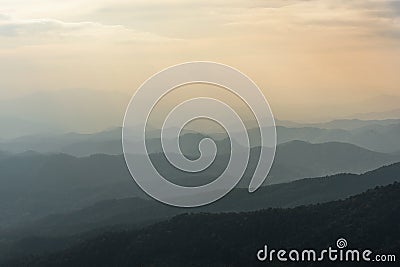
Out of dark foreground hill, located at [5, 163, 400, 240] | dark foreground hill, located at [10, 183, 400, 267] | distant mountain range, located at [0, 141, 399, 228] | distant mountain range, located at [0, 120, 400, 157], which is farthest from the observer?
distant mountain range, located at [0, 141, 399, 228]

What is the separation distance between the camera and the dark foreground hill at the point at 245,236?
22.1 feet

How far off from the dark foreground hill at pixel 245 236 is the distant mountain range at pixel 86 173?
1659mm

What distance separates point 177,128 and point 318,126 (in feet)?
14.6

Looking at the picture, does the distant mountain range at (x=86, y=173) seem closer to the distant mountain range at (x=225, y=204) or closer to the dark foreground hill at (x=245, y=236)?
the distant mountain range at (x=225, y=204)

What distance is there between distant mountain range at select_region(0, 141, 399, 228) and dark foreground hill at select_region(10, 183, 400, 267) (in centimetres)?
166

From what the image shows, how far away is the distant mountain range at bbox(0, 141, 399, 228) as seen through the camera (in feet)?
35.4

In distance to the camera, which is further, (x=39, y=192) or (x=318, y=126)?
(x=39, y=192)

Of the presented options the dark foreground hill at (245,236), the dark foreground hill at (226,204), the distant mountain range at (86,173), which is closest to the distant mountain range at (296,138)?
the distant mountain range at (86,173)

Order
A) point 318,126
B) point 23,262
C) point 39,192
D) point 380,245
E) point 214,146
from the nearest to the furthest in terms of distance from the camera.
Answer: point 380,245
point 214,146
point 23,262
point 318,126
point 39,192

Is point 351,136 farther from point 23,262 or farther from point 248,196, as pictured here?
point 23,262

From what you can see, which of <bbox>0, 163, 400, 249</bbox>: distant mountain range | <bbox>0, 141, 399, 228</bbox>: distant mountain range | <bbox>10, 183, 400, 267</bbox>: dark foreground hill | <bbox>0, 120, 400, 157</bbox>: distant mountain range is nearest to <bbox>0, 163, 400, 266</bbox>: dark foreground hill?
<bbox>0, 163, 400, 249</bbox>: distant mountain range

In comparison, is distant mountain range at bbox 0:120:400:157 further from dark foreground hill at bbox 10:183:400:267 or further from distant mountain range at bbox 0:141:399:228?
dark foreground hill at bbox 10:183:400:267

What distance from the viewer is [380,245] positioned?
257 inches

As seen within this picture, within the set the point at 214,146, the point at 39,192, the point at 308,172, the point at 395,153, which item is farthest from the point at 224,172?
the point at 39,192
